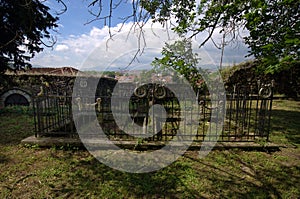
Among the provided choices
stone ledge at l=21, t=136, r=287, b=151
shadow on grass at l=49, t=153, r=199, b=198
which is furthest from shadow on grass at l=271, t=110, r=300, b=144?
shadow on grass at l=49, t=153, r=199, b=198

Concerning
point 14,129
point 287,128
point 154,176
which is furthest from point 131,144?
point 287,128

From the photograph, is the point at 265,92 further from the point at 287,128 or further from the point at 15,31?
the point at 15,31

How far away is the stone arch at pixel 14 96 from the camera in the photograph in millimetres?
8391

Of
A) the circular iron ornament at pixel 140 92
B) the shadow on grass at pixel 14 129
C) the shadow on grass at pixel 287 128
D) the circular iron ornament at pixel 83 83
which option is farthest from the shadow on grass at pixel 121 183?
the circular iron ornament at pixel 83 83

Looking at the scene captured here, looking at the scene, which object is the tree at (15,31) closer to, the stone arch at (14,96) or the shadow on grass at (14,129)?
the stone arch at (14,96)

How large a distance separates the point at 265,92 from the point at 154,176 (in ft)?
10.8

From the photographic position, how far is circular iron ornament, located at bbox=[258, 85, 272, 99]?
4184mm

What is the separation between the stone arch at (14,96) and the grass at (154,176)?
5.42 meters

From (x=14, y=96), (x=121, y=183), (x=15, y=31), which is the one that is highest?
(x=15, y=31)

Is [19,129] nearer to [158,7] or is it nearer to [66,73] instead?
[158,7]

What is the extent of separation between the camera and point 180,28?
462 centimetres

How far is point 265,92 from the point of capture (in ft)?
14.1

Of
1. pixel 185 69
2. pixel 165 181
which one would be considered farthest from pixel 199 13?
pixel 165 181

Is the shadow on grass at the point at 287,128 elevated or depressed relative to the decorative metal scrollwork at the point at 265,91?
depressed
